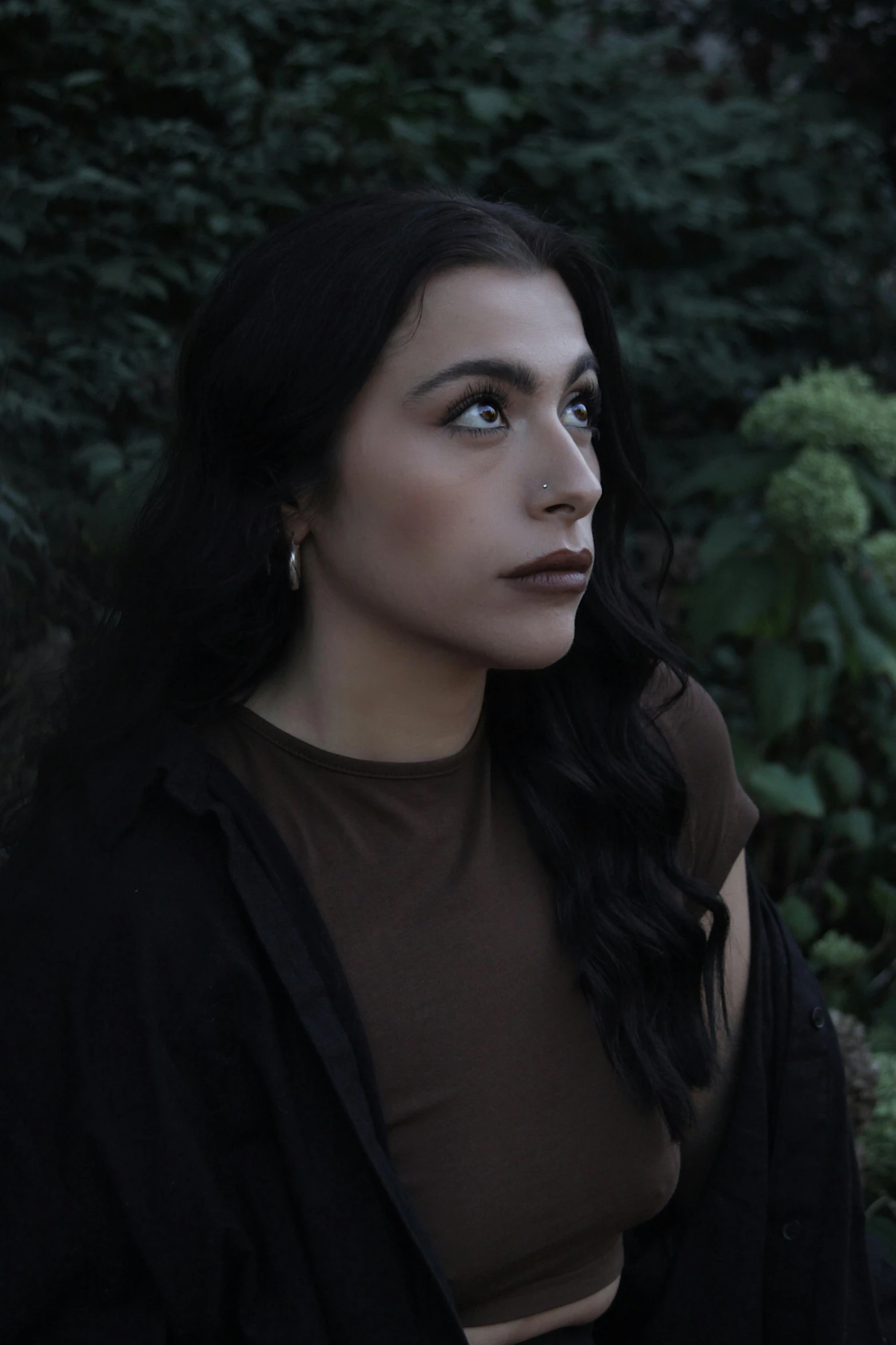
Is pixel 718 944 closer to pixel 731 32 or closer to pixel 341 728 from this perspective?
pixel 341 728

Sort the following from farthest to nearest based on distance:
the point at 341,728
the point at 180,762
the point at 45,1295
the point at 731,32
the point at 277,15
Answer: the point at 731,32, the point at 277,15, the point at 341,728, the point at 180,762, the point at 45,1295

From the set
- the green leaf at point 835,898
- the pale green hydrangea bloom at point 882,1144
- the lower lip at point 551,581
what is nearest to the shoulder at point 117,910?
the lower lip at point 551,581

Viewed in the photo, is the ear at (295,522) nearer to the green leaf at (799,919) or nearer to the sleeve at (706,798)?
the sleeve at (706,798)

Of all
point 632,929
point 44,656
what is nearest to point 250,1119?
point 632,929

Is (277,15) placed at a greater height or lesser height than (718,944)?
greater

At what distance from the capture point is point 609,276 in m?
3.18

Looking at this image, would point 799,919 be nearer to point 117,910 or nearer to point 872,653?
point 872,653

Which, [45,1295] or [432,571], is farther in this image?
[432,571]

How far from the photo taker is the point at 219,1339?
1.49 m

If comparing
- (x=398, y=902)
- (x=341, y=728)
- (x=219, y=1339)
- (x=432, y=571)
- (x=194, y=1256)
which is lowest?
(x=219, y=1339)

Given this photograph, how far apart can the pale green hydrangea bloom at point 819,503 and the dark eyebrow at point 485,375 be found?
1.27m

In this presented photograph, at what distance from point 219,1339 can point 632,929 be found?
2.26 feet

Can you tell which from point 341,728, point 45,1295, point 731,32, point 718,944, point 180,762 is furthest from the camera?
point 731,32

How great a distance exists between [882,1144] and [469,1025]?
1219 millimetres
